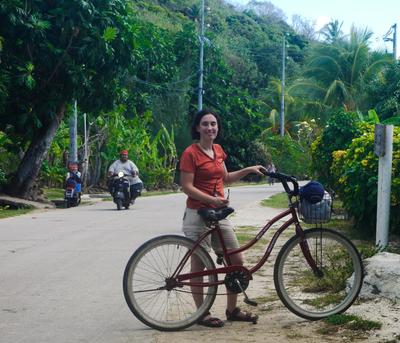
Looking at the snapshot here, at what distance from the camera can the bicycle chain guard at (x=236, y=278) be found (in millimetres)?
7018

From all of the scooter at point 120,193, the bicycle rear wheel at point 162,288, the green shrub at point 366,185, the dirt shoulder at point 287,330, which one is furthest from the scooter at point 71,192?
the bicycle rear wheel at point 162,288

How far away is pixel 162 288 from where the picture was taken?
22.9ft

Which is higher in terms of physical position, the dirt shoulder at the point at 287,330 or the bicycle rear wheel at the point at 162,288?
the bicycle rear wheel at the point at 162,288

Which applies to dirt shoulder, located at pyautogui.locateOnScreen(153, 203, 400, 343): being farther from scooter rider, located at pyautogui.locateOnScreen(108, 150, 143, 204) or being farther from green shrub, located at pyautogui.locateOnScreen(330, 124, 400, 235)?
scooter rider, located at pyautogui.locateOnScreen(108, 150, 143, 204)

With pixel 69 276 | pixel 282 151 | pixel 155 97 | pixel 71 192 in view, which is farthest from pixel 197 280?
pixel 282 151

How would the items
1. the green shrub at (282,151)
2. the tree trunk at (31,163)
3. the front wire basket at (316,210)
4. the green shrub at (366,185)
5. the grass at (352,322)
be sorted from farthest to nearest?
the green shrub at (282,151), the tree trunk at (31,163), the green shrub at (366,185), the front wire basket at (316,210), the grass at (352,322)

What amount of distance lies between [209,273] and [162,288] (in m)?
0.41

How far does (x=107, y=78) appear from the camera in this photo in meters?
23.7

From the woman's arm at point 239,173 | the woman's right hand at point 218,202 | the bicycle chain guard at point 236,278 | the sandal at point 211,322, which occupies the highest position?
the woman's arm at point 239,173

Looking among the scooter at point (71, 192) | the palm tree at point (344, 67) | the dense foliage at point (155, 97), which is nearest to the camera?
the dense foliage at point (155, 97)

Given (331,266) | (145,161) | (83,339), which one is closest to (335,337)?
(331,266)

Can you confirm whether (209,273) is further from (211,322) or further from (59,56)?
(59,56)

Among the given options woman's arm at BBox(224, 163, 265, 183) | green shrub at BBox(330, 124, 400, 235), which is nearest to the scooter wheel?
green shrub at BBox(330, 124, 400, 235)

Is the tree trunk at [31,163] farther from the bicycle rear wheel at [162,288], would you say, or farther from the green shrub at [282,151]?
the green shrub at [282,151]
